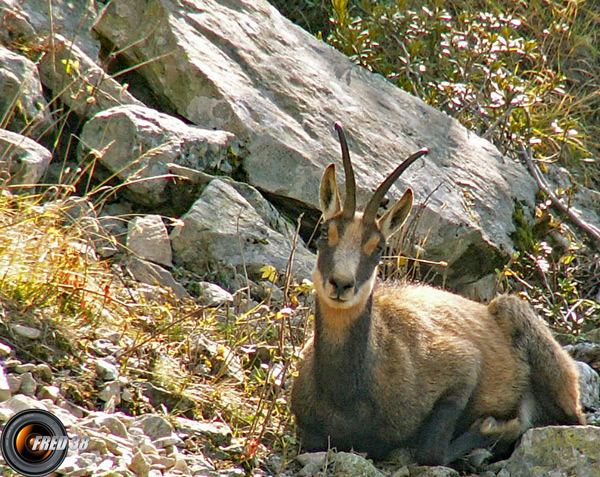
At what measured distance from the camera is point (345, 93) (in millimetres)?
8719

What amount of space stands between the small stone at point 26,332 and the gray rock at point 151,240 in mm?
1644

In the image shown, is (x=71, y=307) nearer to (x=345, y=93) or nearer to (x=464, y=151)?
(x=345, y=93)

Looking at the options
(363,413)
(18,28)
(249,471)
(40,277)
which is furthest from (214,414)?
(18,28)

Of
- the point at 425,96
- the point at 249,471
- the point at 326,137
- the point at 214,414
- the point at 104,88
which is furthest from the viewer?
the point at 425,96

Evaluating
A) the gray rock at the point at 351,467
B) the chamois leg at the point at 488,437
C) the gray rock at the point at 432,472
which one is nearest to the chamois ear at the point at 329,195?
the gray rock at the point at 351,467

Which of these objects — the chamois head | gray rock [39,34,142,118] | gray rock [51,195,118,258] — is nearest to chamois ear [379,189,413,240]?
the chamois head

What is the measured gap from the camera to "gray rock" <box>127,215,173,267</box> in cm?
662

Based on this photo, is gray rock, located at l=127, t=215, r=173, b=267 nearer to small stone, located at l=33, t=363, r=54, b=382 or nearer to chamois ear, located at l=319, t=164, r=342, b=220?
chamois ear, located at l=319, t=164, r=342, b=220

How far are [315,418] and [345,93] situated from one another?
162 inches

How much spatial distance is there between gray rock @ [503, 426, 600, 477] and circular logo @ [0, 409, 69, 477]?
2.78m

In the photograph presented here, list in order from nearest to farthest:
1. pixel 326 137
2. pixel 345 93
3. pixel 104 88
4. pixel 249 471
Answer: pixel 249 471 < pixel 104 88 < pixel 326 137 < pixel 345 93

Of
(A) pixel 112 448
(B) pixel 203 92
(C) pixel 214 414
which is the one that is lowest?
(C) pixel 214 414

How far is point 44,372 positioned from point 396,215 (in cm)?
243

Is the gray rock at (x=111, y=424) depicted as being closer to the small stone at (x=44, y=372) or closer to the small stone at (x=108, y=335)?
the small stone at (x=44, y=372)
